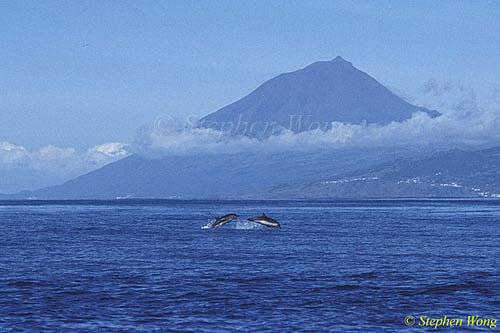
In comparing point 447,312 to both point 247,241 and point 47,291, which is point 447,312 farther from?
point 247,241

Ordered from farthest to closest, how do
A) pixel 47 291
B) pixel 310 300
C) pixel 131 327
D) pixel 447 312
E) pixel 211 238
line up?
pixel 211 238
pixel 47 291
pixel 310 300
pixel 447 312
pixel 131 327

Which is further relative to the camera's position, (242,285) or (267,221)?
(267,221)

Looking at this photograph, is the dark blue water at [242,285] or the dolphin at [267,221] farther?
the dolphin at [267,221]

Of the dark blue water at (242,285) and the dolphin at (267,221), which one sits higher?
the dolphin at (267,221)

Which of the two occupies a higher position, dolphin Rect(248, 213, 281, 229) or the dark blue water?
dolphin Rect(248, 213, 281, 229)

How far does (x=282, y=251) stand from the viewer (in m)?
71.5

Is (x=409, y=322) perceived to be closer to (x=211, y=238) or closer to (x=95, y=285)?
(x=95, y=285)

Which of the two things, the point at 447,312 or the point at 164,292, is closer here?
the point at 447,312

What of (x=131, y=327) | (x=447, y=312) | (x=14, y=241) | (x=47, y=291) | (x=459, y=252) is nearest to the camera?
(x=131, y=327)

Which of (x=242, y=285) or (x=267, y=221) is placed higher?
(x=267, y=221)

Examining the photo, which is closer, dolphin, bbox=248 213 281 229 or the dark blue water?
the dark blue water

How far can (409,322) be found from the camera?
36281mm

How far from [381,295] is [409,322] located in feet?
23.3

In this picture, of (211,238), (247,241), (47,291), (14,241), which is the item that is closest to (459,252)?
(247,241)
